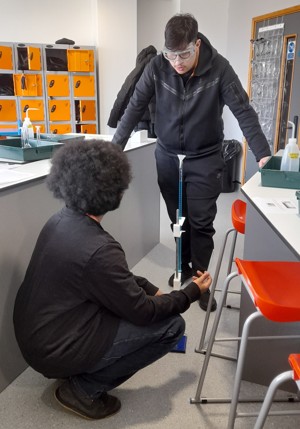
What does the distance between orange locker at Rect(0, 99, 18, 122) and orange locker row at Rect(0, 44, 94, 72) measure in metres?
0.38

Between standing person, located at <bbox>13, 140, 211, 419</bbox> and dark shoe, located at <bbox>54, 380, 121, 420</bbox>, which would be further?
dark shoe, located at <bbox>54, 380, 121, 420</bbox>

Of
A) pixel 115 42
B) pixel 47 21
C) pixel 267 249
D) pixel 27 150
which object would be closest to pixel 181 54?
pixel 27 150

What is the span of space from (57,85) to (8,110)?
2.16 feet

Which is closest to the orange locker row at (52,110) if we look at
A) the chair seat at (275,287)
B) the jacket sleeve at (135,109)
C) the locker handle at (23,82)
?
the locker handle at (23,82)

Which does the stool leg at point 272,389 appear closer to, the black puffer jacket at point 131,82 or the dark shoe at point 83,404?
the dark shoe at point 83,404

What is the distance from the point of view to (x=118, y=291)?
1247 millimetres

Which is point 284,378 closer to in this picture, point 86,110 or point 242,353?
point 242,353

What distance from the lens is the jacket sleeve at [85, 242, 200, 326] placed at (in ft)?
4.03

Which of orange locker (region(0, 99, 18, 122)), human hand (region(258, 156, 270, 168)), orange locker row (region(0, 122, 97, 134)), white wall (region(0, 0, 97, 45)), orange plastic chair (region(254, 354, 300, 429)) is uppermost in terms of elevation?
white wall (region(0, 0, 97, 45))

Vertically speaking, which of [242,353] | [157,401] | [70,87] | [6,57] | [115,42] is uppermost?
[115,42]

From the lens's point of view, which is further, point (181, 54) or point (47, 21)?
point (47, 21)

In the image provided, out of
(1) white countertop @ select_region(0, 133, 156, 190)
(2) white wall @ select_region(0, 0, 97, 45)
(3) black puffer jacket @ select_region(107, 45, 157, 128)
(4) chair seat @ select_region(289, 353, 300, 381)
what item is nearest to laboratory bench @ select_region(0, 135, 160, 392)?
(1) white countertop @ select_region(0, 133, 156, 190)

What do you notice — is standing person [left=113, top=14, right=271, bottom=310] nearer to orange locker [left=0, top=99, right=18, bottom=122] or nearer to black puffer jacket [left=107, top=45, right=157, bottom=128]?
black puffer jacket [left=107, top=45, right=157, bottom=128]

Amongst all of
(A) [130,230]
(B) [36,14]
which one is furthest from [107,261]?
(B) [36,14]
